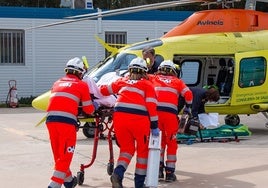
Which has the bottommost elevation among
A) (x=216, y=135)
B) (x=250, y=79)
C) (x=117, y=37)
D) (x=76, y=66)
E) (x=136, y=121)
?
(x=216, y=135)

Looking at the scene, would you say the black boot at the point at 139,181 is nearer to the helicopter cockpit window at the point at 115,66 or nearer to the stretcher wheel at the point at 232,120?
the helicopter cockpit window at the point at 115,66

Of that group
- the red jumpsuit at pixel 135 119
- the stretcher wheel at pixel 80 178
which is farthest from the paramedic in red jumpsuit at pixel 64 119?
the stretcher wheel at pixel 80 178

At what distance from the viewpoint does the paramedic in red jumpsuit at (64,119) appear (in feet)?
22.0

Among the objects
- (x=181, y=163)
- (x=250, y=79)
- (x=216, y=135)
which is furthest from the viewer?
(x=250, y=79)

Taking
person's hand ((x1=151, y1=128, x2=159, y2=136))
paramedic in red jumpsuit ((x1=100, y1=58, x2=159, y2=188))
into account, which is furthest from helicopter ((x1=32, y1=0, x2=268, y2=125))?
person's hand ((x1=151, y1=128, x2=159, y2=136))

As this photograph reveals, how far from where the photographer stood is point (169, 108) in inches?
318

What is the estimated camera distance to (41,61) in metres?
24.6

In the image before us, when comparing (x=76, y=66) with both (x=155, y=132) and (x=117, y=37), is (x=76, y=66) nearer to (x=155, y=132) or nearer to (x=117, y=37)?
(x=155, y=132)

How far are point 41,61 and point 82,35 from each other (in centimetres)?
230

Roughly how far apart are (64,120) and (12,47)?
18580mm

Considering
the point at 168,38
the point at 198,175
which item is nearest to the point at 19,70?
the point at 168,38

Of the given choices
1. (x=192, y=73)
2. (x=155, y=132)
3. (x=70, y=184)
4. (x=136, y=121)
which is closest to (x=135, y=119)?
(x=136, y=121)

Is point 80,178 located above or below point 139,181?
below

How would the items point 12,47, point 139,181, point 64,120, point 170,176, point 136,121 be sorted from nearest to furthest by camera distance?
point 64,120 → point 136,121 → point 139,181 → point 170,176 → point 12,47
